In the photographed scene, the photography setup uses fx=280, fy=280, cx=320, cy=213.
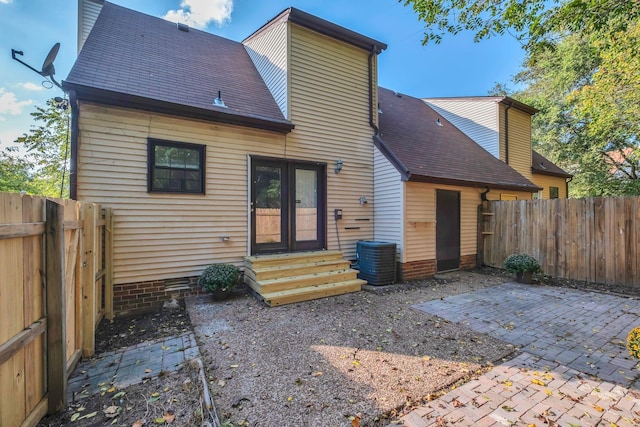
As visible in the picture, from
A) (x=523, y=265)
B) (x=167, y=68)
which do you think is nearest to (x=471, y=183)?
(x=523, y=265)

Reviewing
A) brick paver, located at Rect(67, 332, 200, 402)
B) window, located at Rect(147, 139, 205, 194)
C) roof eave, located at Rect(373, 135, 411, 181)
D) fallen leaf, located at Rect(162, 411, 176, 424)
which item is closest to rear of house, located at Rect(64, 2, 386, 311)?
window, located at Rect(147, 139, 205, 194)

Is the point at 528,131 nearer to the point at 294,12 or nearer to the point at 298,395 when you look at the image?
the point at 294,12

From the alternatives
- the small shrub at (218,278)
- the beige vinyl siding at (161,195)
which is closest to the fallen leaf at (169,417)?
the small shrub at (218,278)

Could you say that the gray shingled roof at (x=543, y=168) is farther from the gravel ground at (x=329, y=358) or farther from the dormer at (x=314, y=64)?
the gravel ground at (x=329, y=358)

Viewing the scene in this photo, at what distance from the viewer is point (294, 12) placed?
6.34 metres

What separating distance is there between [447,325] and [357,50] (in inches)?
273

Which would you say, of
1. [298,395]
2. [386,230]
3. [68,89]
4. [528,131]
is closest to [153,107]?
[68,89]

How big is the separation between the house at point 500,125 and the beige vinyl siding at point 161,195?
385 inches

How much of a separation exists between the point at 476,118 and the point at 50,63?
13144mm

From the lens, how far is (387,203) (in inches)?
277

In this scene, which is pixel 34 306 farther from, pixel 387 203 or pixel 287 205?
pixel 387 203

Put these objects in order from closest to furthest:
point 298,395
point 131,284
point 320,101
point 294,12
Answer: point 298,395, point 131,284, point 294,12, point 320,101

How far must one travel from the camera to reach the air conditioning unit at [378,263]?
20.6 feet

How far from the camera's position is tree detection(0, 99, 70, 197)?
7.92m
